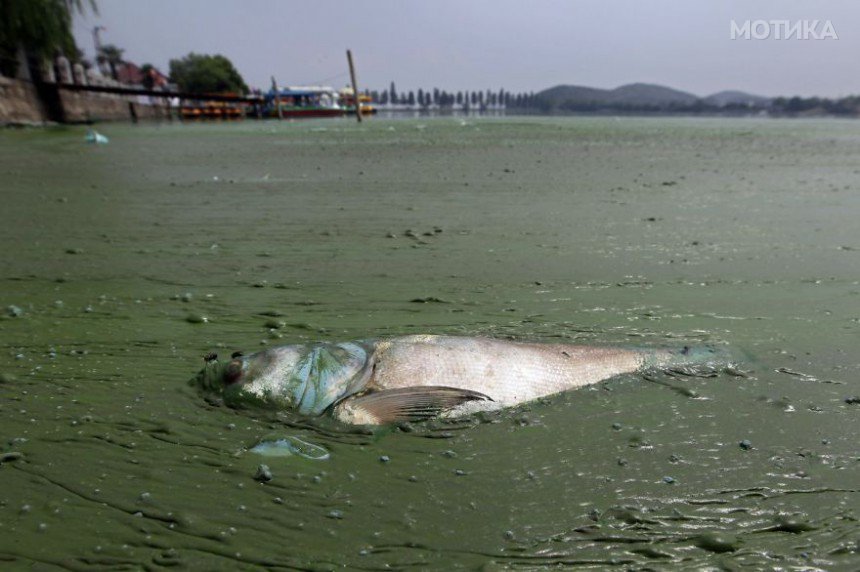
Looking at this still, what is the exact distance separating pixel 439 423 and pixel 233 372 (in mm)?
878

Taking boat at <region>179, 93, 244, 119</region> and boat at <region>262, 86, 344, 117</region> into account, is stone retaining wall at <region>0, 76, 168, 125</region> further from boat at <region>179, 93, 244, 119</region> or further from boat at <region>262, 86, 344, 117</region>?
boat at <region>262, 86, 344, 117</region>

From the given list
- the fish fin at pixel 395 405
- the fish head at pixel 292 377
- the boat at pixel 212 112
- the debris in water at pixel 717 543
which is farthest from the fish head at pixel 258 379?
the boat at pixel 212 112

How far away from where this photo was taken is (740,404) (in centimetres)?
254

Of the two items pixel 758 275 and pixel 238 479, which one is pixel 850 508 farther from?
pixel 758 275

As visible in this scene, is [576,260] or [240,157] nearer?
[576,260]

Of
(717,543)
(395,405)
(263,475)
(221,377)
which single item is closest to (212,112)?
(221,377)

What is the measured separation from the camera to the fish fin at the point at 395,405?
233 cm

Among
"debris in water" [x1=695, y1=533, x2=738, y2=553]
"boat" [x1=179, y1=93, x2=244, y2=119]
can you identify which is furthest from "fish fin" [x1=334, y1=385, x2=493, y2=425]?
"boat" [x1=179, y1=93, x2=244, y2=119]

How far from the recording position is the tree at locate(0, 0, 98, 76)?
25172 millimetres

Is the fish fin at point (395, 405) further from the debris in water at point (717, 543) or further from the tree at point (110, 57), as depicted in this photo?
the tree at point (110, 57)

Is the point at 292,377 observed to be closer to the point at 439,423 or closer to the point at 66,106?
the point at 439,423

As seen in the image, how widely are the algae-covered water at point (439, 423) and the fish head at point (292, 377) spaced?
0.30ft

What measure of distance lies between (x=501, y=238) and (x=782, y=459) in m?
3.59

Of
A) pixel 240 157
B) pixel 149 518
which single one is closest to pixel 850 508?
pixel 149 518
